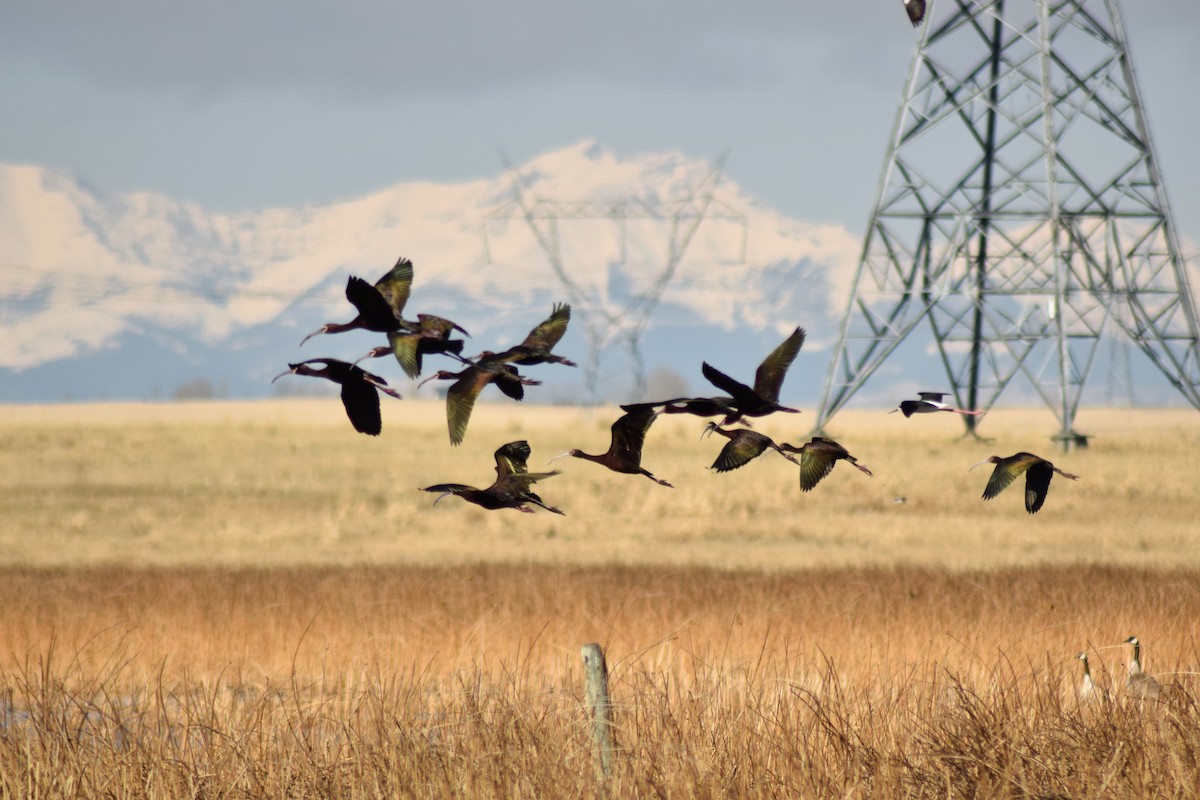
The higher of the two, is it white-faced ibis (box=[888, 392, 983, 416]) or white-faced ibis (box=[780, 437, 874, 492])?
white-faced ibis (box=[888, 392, 983, 416])

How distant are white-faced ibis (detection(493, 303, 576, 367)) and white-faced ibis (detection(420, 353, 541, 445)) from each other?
0.09ft

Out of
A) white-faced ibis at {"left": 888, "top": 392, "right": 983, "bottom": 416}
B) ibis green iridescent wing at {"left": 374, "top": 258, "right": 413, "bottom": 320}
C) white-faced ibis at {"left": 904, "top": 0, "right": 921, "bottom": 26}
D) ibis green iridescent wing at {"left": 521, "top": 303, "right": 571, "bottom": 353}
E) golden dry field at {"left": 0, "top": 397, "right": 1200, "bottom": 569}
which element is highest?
white-faced ibis at {"left": 904, "top": 0, "right": 921, "bottom": 26}

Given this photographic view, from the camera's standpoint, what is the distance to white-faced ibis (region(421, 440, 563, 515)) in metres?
2.78

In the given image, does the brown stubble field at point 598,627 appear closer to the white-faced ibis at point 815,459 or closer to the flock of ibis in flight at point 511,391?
the white-faced ibis at point 815,459

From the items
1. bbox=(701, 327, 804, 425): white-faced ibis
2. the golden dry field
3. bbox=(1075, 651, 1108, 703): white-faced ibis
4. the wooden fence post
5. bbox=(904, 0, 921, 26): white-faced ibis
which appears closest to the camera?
bbox=(701, 327, 804, 425): white-faced ibis

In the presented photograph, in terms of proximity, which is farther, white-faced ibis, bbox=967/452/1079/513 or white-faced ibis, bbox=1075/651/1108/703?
white-faced ibis, bbox=1075/651/1108/703

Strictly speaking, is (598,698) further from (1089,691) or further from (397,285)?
(1089,691)

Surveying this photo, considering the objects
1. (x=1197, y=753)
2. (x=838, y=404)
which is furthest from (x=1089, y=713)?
(x=838, y=404)

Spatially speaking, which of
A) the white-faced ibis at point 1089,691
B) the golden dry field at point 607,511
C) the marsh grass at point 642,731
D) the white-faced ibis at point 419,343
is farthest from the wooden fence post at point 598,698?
the golden dry field at point 607,511

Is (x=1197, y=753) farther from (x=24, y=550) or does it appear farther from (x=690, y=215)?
(x=690, y=215)

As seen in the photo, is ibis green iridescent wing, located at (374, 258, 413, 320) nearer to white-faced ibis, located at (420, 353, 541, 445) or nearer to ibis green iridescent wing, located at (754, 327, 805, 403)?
white-faced ibis, located at (420, 353, 541, 445)

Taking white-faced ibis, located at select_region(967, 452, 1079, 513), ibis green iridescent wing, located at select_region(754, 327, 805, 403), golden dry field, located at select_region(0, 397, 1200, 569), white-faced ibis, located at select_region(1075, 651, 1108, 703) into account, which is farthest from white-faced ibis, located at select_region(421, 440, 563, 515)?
golden dry field, located at select_region(0, 397, 1200, 569)

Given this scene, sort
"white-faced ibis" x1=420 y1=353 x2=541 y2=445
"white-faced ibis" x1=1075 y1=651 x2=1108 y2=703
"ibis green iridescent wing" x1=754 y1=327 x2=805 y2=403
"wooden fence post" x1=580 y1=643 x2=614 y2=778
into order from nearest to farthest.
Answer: "white-faced ibis" x1=420 y1=353 x2=541 y2=445, "ibis green iridescent wing" x1=754 y1=327 x2=805 y2=403, "wooden fence post" x1=580 y1=643 x2=614 y2=778, "white-faced ibis" x1=1075 y1=651 x2=1108 y2=703

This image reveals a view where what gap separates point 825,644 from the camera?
11.8 meters
